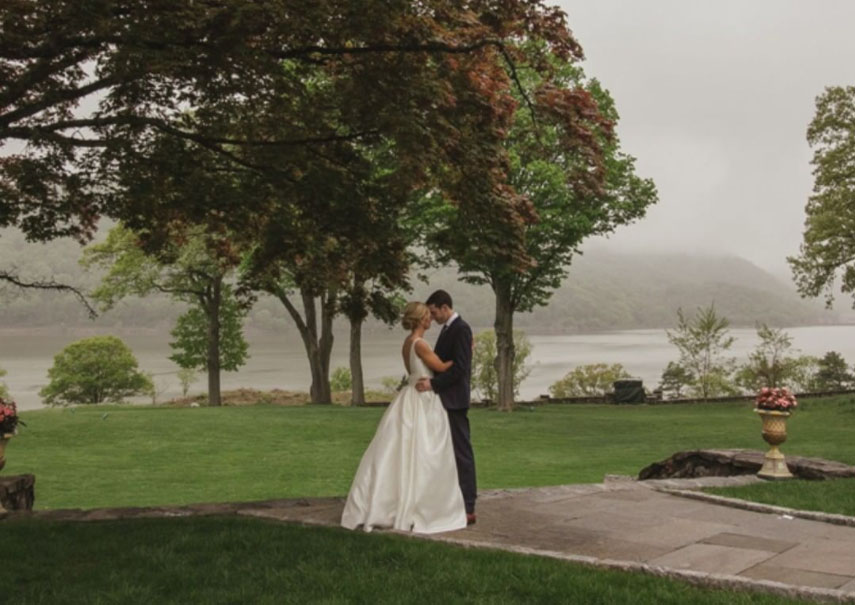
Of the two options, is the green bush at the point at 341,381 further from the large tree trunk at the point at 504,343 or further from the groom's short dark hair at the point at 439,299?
the groom's short dark hair at the point at 439,299

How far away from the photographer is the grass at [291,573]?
542cm

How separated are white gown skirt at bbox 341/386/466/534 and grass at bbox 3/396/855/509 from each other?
5.47 metres

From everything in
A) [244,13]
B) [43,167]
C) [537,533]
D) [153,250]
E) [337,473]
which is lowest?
[337,473]

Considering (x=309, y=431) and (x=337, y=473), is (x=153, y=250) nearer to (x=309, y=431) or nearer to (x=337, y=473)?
(x=337, y=473)

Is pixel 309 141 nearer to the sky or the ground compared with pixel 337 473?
nearer to the sky

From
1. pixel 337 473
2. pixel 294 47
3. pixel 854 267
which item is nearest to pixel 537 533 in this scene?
pixel 294 47

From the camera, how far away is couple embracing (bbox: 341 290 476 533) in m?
7.62

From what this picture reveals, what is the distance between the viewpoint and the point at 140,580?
5.86m

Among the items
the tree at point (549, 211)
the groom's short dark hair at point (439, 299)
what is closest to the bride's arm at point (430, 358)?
the groom's short dark hair at point (439, 299)

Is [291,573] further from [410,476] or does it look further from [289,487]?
[289,487]

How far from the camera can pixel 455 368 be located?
782 cm

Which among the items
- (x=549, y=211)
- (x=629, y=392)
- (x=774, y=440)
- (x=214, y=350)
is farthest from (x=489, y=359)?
(x=774, y=440)

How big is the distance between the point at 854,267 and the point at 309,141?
30350mm

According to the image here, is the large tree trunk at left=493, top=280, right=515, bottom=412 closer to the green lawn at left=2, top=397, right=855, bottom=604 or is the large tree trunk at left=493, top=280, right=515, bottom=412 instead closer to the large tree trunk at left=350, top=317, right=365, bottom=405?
the green lawn at left=2, top=397, right=855, bottom=604
